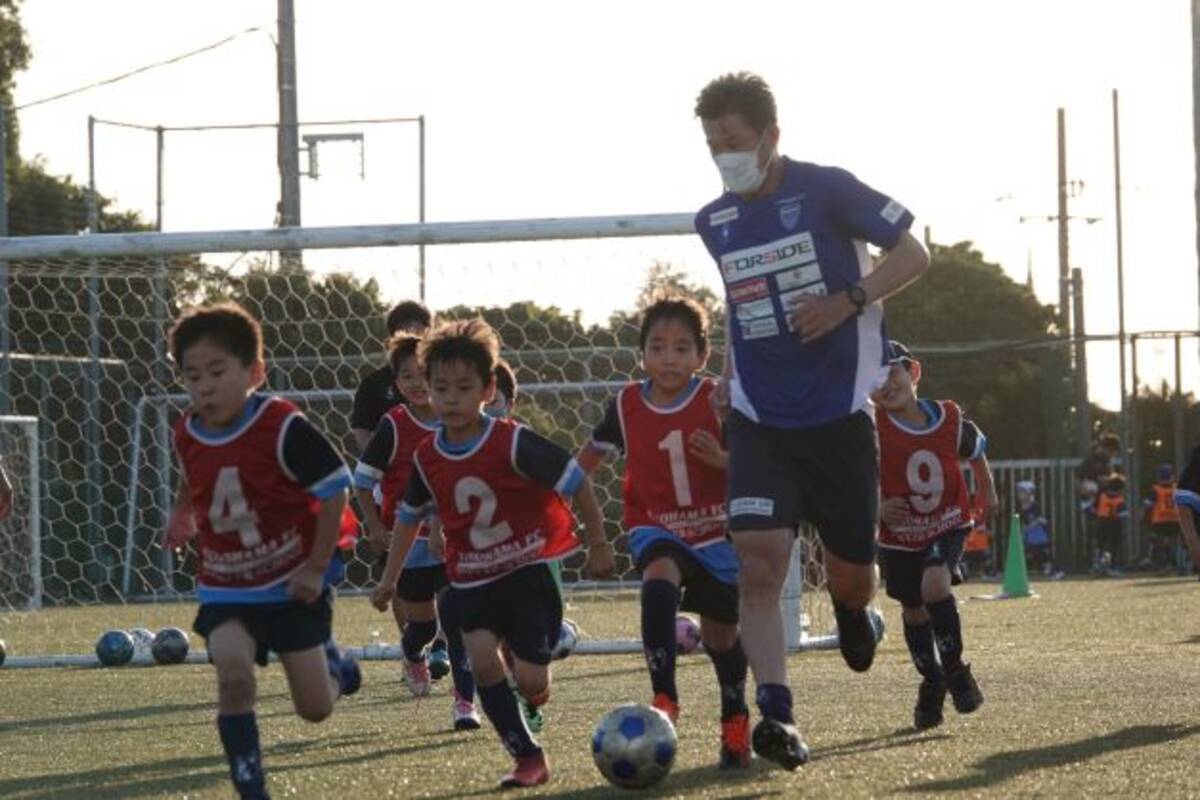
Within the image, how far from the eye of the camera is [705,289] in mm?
22188

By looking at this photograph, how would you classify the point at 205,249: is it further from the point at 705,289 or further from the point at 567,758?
the point at 567,758

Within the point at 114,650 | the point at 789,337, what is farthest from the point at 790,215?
the point at 114,650

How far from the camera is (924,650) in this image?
10312mm

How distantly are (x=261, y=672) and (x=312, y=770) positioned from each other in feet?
20.9

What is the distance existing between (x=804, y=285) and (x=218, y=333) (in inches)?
70.3

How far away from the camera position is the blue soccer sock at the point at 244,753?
23.6 feet

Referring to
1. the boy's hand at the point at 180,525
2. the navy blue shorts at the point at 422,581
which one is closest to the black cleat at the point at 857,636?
the boy's hand at the point at 180,525

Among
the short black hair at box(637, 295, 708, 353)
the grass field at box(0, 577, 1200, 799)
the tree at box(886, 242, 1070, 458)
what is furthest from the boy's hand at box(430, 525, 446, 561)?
the tree at box(886, 242, 1070, 458)

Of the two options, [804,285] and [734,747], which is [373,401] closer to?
[734,747]

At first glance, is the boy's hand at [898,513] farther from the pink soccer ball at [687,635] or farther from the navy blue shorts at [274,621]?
the pink soccer ball at [687,635]

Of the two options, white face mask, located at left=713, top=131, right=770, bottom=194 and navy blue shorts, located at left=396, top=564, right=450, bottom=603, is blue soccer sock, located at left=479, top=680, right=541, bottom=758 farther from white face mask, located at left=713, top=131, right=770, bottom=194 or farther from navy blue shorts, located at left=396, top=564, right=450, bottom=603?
navy blue shorts, located at left=396, top=564, right=450, bottom=603

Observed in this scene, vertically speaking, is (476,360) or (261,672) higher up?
(476,360)

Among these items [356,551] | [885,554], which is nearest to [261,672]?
[885,554]

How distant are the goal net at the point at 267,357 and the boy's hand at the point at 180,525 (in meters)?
8.36
